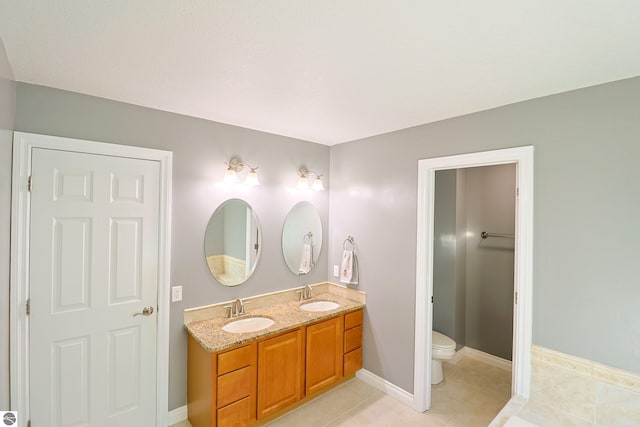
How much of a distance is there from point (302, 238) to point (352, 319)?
98 centimetres

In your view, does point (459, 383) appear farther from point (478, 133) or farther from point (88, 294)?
point (88, 294)

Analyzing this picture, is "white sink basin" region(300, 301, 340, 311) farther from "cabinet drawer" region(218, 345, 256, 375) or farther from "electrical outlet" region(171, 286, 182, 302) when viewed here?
"electrical outlet" region(171, 286, 182, 302)

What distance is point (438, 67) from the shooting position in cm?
155

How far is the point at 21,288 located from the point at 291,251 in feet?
6.58

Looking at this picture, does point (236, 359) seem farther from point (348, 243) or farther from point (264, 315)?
point (348, 243)

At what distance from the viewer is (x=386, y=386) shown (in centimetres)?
276

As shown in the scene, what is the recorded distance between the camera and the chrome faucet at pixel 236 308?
8.38 feet

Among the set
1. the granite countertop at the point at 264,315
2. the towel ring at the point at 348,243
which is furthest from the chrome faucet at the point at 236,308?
the towel ring at the point at 348,243

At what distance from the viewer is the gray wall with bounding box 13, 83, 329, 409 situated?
191 centimetres

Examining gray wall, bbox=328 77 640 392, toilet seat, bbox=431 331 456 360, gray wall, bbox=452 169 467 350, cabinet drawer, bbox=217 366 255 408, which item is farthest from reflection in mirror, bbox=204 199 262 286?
gray wall, bbox=452 169 467 350

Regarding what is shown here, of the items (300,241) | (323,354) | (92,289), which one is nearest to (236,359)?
(323,354)

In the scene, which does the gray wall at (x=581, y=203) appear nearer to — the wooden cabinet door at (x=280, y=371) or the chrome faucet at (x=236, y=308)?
the wooden cabinet door at (x=280, y=371)

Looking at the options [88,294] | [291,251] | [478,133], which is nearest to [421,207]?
[478,133]

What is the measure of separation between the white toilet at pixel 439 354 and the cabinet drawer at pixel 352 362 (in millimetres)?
722
